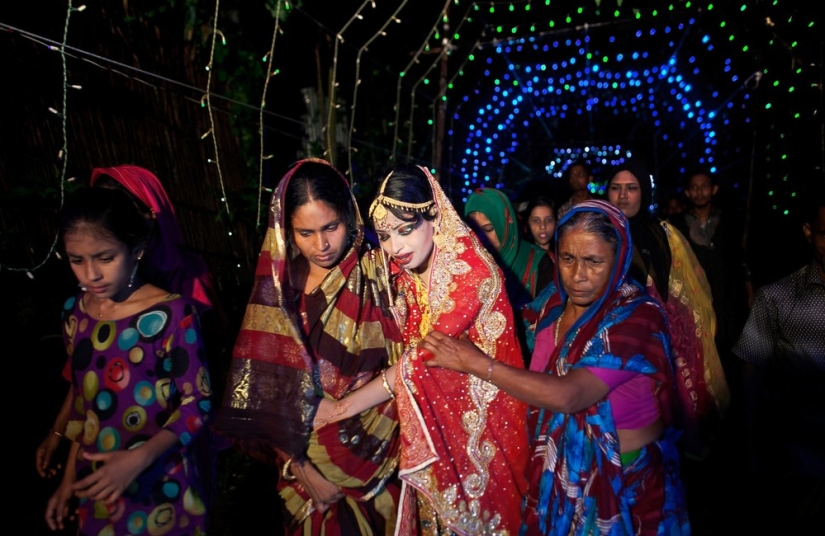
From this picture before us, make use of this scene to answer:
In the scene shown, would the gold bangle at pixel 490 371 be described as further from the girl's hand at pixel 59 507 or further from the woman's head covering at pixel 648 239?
the woman's head covering at pixel 648 239

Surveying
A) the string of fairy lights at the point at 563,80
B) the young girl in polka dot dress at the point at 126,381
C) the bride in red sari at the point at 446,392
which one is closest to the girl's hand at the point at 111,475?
the young girl in polka dot dress at the point at 126,381

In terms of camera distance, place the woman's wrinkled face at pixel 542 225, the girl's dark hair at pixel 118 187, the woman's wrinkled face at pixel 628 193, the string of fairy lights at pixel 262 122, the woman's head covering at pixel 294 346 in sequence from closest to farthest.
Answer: the woman's head covering at pixel 294 346 → the girl's dark hair at pixel 118 187 → the woman's wrinkled face at pixel 628 193 → the woman's wrinkled face at pixel 542 225 → the string of fairy lights at pixel 262 122

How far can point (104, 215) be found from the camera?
2.00m

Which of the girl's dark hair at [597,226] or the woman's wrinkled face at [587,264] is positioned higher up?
the girl's dark hair at [597,226]

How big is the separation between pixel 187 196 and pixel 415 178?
9.15ft

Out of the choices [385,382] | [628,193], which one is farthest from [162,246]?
[628,193]

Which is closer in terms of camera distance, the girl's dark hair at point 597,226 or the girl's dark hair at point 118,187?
the girl's dark hair at point 597,226

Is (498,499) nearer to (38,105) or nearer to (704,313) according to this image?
(704,313)

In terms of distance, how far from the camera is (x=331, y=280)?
7.25ft

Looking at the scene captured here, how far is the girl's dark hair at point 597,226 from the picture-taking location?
220 centimetres

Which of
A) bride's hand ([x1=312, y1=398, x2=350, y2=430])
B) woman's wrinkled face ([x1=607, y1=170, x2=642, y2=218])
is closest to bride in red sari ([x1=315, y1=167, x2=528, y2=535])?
bride's hand ([x1=312, y1=398, x2=350, y2=430])

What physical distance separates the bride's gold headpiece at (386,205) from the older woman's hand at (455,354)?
0.50m

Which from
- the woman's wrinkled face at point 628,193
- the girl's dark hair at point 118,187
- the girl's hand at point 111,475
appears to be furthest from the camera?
the woman's wrinkled face at point 628,193

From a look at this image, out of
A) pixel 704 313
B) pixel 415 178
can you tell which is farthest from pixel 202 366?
pixel 704 313
